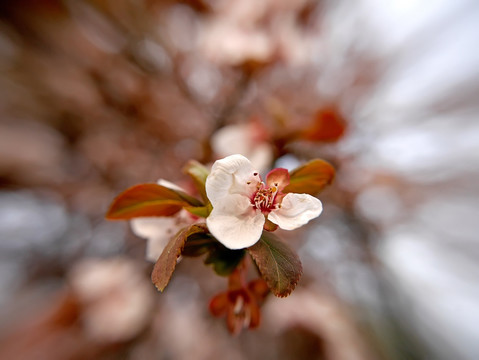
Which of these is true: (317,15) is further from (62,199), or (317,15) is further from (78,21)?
(62,199)

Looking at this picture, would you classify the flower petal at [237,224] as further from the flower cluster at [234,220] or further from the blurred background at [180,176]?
the blurred background at [180,176]

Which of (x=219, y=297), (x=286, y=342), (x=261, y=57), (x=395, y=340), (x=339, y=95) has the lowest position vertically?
(x=395, y=340)

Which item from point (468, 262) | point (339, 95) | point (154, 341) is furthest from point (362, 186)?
point (154, 341)

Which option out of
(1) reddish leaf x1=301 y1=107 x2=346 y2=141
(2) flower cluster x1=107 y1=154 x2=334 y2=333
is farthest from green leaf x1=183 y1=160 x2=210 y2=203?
(1) reddish leaf x1=301 y1=107 x2=346 y2=141

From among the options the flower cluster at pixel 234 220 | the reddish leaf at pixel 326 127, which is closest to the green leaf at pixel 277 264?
the flower cluster at pixel 234 220

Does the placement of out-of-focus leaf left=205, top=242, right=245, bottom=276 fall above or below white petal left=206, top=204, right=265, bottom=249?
below

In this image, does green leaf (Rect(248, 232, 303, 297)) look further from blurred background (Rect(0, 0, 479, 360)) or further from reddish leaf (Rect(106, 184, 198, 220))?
blurred background (Rect(0, 0, 479, 360))

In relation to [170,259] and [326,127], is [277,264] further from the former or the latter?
[326,127]

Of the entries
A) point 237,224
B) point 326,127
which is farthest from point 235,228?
point 326,127
